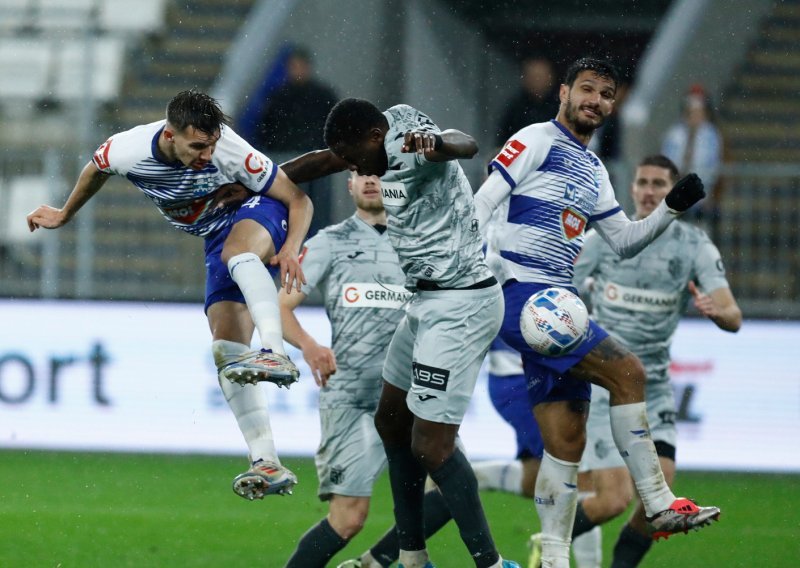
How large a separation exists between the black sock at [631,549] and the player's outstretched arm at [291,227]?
214 cm

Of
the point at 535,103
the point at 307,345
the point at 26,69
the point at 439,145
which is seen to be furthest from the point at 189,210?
the point at 26,69

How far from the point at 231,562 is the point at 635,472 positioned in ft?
7.87

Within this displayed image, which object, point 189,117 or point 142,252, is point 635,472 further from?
point 142,252

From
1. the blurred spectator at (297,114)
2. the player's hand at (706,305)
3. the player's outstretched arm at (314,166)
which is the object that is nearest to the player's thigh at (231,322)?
the player's outstretched arm at (314,166)

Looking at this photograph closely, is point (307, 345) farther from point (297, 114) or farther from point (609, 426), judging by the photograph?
point (297, 114)

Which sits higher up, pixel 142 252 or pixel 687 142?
pixel 687 142

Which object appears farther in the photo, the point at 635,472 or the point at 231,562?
the point at 231,562

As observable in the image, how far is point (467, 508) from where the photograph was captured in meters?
5.88

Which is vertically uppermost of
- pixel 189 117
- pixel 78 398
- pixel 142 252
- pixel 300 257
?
pixel 189 117

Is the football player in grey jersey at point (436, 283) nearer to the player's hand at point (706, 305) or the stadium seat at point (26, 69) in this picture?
the player's hand at point (706, 305)

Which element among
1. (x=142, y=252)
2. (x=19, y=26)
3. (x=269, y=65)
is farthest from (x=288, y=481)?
(x=19, y=26)

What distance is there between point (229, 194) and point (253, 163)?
7.9 inches

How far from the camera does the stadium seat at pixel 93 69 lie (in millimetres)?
15695

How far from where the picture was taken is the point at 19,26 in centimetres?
1644
